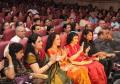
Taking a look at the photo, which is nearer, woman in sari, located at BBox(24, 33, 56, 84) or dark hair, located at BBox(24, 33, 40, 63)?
woman in sari, located at BBox(24, 33, 56, 84)

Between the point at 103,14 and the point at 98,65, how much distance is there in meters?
6.56

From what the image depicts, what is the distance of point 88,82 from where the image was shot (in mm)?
4926

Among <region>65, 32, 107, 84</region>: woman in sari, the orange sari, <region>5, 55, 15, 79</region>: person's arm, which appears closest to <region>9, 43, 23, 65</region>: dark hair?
<region>5, 55, 15, 79</region>: person's arm

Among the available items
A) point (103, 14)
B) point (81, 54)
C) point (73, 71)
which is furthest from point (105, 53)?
point (103, 14)

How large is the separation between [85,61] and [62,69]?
1.61 ft

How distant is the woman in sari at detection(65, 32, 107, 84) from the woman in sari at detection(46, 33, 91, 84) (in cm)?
12

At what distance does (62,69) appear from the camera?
4.91 metres

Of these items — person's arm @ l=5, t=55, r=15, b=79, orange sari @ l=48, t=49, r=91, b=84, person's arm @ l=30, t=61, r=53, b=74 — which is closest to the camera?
person's arm @ l=5, t=55, r=15, b=79

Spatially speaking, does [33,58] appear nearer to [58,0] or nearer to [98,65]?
[98,65]

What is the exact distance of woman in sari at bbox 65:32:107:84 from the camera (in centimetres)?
510

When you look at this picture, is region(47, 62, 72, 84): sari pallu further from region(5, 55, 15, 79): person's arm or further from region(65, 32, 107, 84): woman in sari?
region(5, 55, 15, 79): person's arm

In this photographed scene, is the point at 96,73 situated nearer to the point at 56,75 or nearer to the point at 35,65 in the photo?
the point at 56,75

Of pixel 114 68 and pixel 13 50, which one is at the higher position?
pixel 13 50

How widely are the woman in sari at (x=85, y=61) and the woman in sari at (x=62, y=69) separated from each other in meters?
0.12
